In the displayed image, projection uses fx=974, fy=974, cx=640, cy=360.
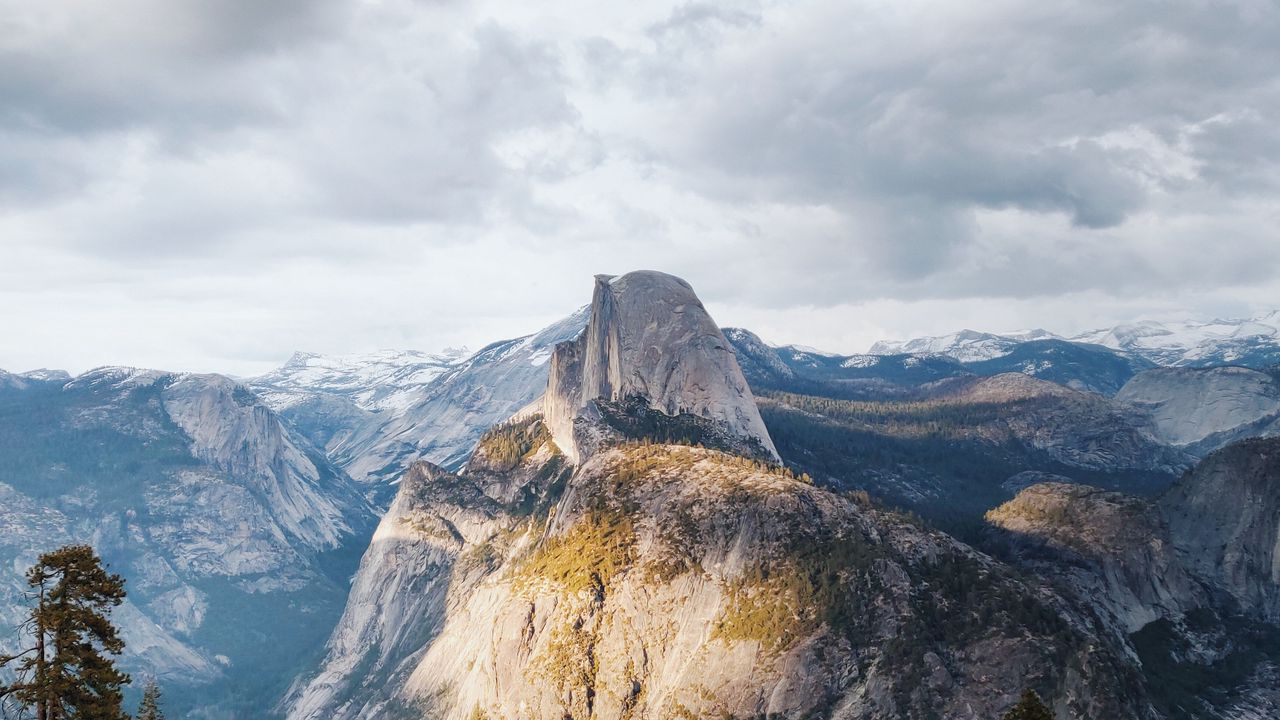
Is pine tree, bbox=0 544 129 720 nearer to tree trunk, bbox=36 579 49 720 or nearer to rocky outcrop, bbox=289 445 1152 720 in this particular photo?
tree trunk, bbox=36 579 49 720

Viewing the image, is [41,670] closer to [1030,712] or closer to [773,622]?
[1030,712]

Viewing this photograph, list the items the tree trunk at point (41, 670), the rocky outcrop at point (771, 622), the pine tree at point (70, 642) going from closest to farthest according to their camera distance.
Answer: the tree trunk at point (41, 670), the pine tree at point (70, 642), the rocky outcrop at point (771, 622)

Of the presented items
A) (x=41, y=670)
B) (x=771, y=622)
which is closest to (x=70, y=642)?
(x=41, y=670)

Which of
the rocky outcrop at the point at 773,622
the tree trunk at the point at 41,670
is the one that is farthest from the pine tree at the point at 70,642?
the rocky outcrop at the point at 773,622

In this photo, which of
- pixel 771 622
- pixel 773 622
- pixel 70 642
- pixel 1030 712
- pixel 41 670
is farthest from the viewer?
pixel 771 622

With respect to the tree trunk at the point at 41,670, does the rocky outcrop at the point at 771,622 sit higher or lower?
lower

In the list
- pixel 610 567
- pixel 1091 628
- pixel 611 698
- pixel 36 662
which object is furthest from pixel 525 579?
pixel 36 662

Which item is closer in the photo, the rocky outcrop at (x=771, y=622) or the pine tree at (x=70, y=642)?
the pine tree at (x=70, y=642)

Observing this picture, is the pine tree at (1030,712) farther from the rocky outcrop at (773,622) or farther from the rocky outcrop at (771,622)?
the rocky outcrop at (771,622)

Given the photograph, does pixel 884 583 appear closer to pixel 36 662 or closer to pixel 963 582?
pixel 963 582
